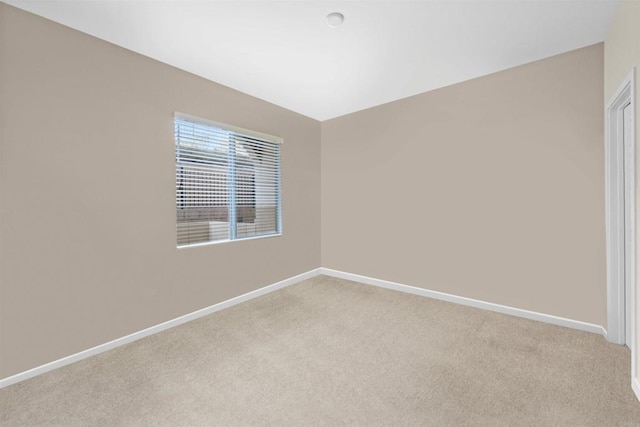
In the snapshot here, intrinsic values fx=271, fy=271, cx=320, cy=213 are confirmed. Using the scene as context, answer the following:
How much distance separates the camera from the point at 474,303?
10.3 feet

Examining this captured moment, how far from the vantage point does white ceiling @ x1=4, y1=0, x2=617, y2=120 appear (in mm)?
1963

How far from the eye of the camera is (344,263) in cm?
435

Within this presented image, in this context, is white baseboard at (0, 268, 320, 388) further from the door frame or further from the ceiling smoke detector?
the door frame

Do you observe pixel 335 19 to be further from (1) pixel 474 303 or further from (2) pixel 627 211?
(1) pixel 474 303

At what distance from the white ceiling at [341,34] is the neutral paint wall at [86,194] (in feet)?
0.89

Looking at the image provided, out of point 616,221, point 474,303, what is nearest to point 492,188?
point 616,221

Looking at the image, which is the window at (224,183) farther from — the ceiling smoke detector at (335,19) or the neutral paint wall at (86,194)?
the ceiling smoke detector at (335,19)

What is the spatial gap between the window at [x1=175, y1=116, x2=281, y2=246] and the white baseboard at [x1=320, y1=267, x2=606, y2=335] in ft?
4.70

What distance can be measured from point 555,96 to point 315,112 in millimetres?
2850

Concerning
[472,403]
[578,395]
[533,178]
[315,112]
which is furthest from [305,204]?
[578,395]

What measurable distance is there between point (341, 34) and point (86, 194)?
2.48 meters

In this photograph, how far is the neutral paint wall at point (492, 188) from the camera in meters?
2.52

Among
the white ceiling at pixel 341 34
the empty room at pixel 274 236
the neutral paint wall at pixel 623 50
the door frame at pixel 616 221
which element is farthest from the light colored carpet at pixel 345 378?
the white ceiling at pixel 341 34

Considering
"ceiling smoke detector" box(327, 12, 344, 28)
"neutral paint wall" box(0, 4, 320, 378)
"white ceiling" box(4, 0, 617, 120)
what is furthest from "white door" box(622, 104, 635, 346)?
"neutral paint wall" box(0, 4, 320, 378)
